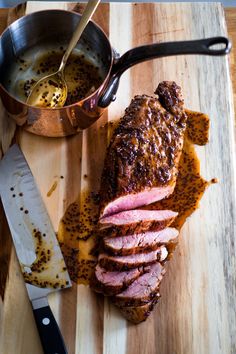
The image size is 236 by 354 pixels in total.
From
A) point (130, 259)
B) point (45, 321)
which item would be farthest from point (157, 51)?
point (45, 321)

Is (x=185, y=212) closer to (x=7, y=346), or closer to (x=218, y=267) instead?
(x=218, y=267)

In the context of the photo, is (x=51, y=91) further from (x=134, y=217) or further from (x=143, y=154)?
(x=134, y=217)

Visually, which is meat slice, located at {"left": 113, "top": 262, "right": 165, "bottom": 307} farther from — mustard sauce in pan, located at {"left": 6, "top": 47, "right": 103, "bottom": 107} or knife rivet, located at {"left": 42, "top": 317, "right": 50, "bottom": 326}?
mustard sauce in pan, located at {"left": 6, "top": 47, "right": 103, "bottom": 107}

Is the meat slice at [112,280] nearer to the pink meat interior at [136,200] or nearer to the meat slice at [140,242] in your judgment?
the meat slice at [140,242]

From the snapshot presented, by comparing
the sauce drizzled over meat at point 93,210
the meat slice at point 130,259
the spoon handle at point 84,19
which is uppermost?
the spoon handle at point 84,19

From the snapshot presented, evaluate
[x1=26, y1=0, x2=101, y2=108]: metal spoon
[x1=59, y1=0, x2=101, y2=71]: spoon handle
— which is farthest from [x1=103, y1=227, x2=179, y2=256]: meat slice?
[x1=59, y1=0, x2=101, y2=71]: spoon handle

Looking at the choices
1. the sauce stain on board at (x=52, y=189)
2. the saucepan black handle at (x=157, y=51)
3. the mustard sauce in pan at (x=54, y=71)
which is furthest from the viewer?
the mustard sauce in pan at (x=54, y=71)

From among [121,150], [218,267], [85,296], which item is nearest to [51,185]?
[121,150]

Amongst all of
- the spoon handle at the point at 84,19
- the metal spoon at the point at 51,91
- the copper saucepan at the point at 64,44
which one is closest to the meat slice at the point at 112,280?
the copper saucepan at the point at 64,44
